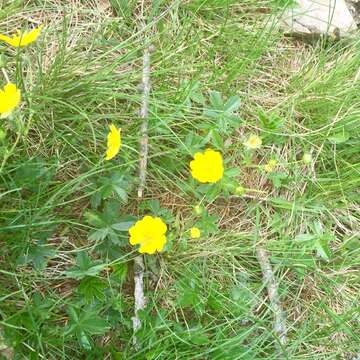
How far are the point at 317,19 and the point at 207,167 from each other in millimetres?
844

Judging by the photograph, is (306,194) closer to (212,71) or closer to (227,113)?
(227,113)

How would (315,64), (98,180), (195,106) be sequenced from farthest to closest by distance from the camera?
(315,64) → (195,106) → (98,180)

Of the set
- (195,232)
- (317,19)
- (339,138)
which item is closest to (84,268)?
(195,232)

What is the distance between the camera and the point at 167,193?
179cm

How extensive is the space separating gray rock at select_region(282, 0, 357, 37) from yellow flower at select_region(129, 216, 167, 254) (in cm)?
94

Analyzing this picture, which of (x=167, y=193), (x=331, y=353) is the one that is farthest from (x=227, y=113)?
(x=331, y=353)

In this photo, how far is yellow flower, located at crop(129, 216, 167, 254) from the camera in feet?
5.13

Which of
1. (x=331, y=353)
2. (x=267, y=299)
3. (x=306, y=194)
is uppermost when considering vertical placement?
(x=306, y=194)

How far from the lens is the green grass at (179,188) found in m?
1.57

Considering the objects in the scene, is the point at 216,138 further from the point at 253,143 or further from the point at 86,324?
the point at 86,324

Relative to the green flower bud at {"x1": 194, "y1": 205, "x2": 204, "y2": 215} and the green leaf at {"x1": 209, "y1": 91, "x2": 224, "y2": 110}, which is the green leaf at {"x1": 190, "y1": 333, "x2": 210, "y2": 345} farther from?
the green leaf at {"x1": 209, "y1": 91, "x2": 224, "y2": 110}

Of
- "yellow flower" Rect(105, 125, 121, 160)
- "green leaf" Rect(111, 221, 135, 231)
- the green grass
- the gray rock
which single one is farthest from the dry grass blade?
the gray rock

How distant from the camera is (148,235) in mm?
1577

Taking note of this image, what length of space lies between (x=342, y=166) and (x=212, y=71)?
54 centimetres
